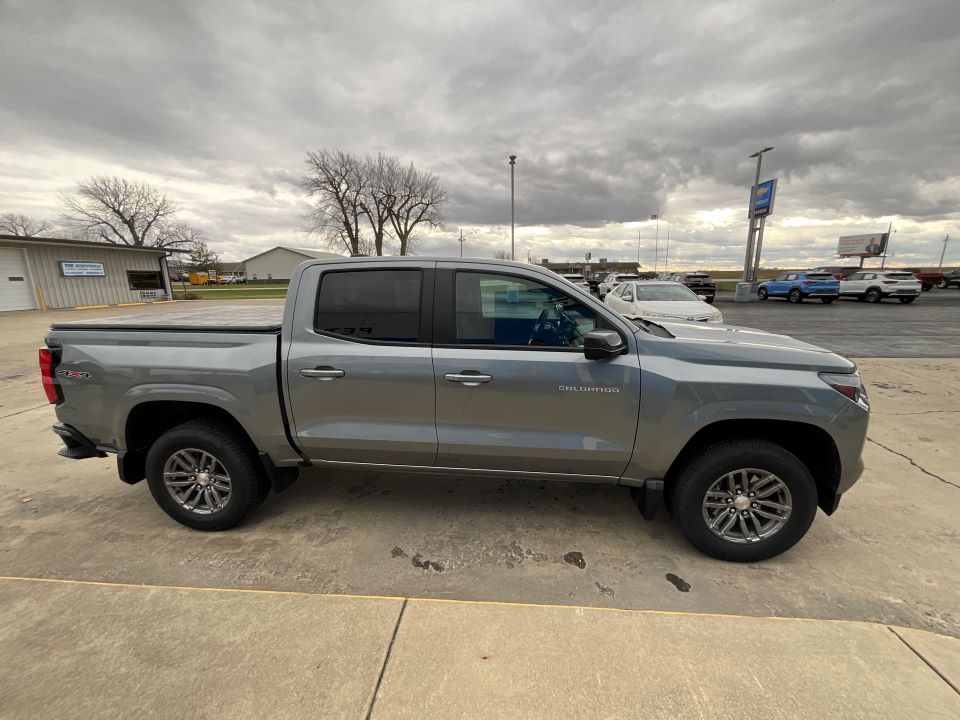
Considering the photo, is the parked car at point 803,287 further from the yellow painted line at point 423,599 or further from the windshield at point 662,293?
the yellow painted line at point 423,599

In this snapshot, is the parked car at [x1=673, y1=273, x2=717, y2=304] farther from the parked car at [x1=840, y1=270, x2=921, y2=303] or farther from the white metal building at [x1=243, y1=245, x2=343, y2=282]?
the white metal building at [x1=243, y1=245, x2=343, y2=282]

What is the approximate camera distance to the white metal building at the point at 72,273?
61.1 ft

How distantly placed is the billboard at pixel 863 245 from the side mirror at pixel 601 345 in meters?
80.6

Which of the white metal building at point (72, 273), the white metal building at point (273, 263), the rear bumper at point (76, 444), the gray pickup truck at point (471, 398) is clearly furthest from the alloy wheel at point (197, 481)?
the white metal building at point (273, 263)

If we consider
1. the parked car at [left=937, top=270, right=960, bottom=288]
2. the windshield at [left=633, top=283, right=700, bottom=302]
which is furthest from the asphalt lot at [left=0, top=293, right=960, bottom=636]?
the parked car at [left=937, top=270, right=960, bottom=288]

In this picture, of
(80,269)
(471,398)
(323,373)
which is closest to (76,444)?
(323,373)

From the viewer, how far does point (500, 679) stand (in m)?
1.84

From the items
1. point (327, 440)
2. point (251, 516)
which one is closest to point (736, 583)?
point (327, 440)

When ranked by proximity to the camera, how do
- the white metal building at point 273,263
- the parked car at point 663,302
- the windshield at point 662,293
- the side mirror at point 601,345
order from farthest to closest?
1. the white metal building at point 273,263
2. the windshield at point 662,293
3. the parked car at point 663,302
4. the side mirror at point 601,345

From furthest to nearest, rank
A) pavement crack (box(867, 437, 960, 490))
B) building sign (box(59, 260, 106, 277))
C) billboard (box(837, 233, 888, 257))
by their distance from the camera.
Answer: billboard (box(837, 233, 888, 257)) → building sign (box(59, 260, 106, 277)) → pavement crack (box(867, 437, 960, 490))

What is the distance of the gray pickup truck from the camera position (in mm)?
2471

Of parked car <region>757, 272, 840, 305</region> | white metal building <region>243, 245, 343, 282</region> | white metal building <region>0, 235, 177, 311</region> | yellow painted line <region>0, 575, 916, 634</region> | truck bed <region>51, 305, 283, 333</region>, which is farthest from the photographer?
white metal building <region>243, 245, 343, 282</region>

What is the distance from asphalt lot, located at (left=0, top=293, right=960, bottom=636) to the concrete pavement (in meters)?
0.16

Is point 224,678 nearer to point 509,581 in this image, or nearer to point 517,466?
point 509,581
